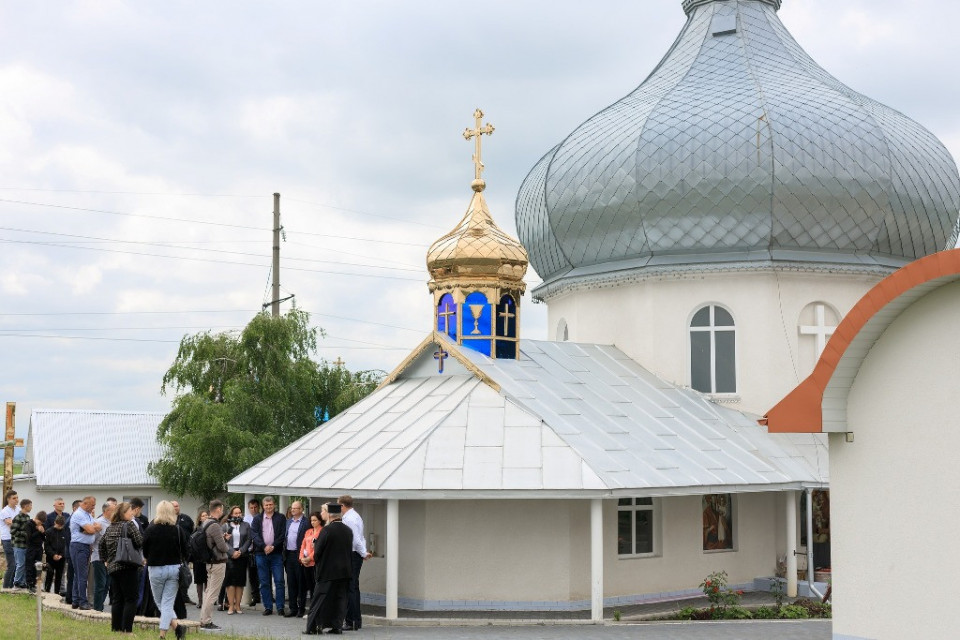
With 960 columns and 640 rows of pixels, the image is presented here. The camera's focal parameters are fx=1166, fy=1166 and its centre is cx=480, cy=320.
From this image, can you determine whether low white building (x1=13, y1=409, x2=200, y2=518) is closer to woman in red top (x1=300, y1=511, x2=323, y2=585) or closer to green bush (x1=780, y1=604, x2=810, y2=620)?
woman in red top (x1=300, y1=511, x2=323, y2=585)

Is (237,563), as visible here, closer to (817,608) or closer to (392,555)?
(392,555)

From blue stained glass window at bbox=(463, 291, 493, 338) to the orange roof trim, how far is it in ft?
28.9

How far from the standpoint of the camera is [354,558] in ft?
49.0

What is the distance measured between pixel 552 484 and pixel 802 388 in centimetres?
545

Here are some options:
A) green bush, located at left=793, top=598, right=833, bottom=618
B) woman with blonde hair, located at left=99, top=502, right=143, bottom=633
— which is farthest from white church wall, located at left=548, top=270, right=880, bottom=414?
woman with blonde hair, located at left=99, top=502, right=143, bottom=633

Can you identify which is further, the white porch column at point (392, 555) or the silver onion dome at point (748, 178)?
the silver onion dome at point (748, 178)

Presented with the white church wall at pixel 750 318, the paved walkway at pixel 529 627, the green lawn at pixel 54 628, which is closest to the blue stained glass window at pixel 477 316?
the white church wall at pixel 750 318

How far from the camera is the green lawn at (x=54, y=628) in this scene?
12.9 m

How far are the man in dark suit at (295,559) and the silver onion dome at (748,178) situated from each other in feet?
28.2

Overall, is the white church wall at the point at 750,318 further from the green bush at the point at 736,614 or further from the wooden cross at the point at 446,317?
the green bush at the point at 736,614

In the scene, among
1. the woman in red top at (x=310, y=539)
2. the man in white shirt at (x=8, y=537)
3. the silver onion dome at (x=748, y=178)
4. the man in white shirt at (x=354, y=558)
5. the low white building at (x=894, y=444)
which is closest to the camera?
the low white building at (x=894, y=444)

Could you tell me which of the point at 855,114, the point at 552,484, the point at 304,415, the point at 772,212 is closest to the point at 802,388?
the point at 552,484

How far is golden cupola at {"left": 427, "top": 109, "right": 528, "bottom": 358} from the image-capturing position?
63.8 feet

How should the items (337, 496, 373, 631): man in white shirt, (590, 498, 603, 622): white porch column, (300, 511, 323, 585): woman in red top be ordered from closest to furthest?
(337, 496, 373, 631): man in white shirt → (300, 511, 323, 585): woman in red top → (590, 498, 603, 622): white porch column
